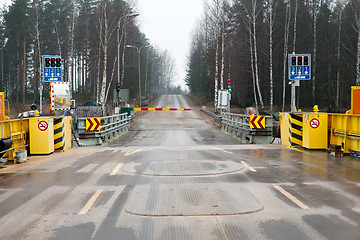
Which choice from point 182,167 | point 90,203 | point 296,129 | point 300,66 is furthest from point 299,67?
point 90,203

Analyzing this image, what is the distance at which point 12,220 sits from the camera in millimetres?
5391

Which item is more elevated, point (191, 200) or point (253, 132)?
point (253, 132)

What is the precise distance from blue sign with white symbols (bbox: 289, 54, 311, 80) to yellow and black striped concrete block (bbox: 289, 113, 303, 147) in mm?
4788

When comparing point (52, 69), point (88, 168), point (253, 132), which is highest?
point (52, 69)

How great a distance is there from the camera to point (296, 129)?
13.8 meters

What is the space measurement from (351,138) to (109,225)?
920 cm

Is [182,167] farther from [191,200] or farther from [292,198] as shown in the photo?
[292,198]

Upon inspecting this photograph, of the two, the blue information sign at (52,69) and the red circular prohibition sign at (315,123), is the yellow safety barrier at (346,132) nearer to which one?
the red circular prohibition sign at (315,123)

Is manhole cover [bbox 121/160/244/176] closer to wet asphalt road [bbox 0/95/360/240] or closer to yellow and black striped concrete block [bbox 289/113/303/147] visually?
wet asphalt road [bbox 0/95/360/240]

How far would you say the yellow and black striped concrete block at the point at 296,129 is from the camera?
13.6m

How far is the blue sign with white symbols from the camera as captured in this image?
17.9m

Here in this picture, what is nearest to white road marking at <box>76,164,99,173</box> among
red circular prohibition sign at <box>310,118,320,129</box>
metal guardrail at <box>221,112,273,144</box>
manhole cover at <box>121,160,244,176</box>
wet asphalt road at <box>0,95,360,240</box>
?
wet asphalt road at <box>0,95,360,240</box>

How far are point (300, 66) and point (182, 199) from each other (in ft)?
45.8

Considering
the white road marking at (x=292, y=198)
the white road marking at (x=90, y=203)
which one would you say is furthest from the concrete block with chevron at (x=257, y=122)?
the white road marking at (x=90, y=203)
